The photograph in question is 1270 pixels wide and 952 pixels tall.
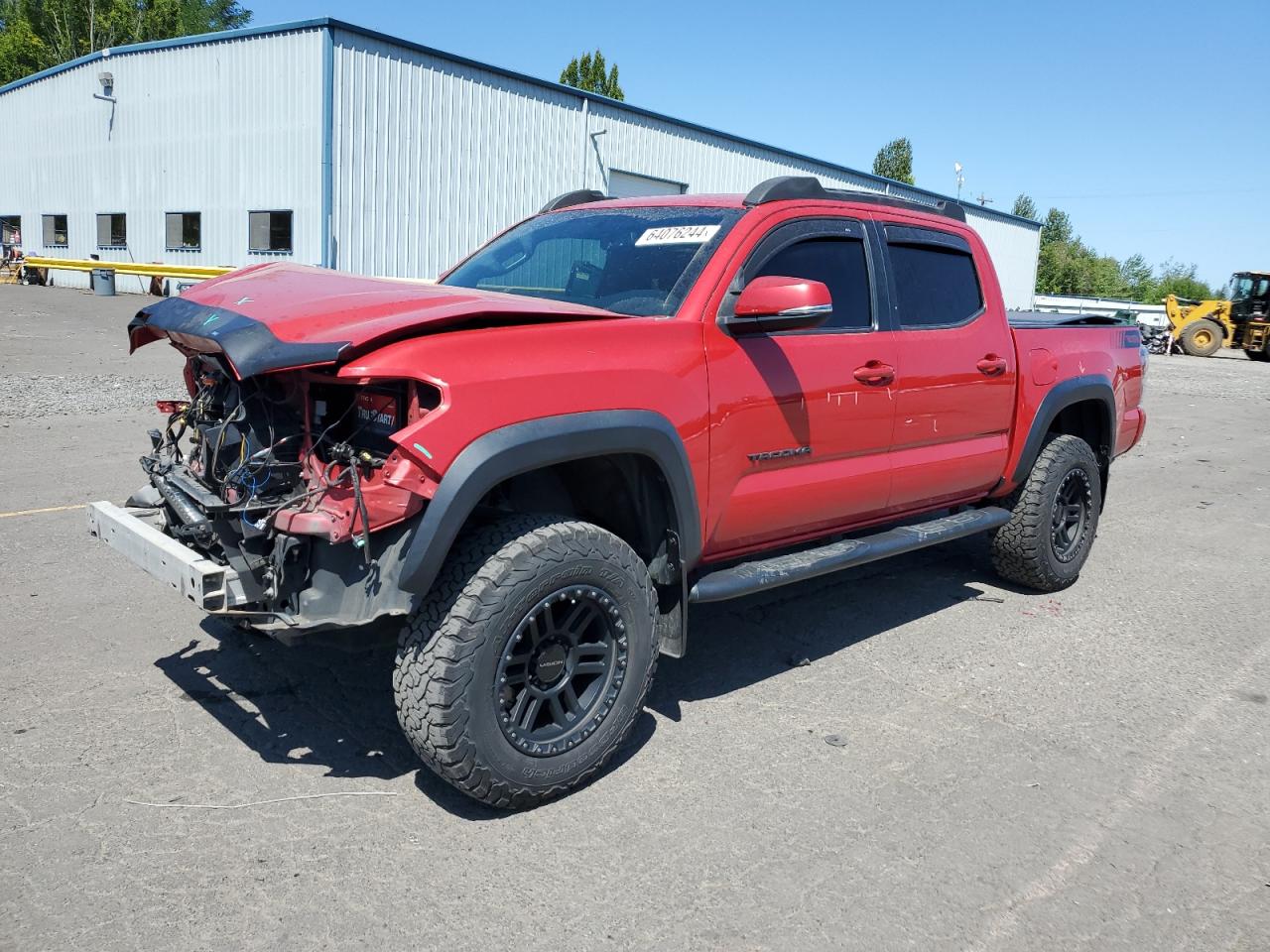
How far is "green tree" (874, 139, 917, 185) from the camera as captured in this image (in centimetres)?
9169

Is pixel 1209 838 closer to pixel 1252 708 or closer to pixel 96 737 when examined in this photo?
pixel 1252 708

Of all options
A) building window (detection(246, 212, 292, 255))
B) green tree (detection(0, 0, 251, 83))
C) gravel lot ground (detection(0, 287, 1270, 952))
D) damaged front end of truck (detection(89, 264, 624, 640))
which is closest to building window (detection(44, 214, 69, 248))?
building window (detection(246, 212, 292, 255))

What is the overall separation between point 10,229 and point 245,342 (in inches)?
1519

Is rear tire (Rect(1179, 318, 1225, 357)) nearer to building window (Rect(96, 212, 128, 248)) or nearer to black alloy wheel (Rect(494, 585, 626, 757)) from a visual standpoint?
building window (Rect(96, 212, 128, 248))

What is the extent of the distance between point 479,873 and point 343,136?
19.9 m

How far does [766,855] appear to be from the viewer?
304cm

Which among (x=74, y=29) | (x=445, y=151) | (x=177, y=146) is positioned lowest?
(x=445, y=151)

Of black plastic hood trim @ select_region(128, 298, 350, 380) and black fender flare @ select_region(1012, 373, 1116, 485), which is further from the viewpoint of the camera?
black fender flare @ select_region(1012, 373, 1116, 485)

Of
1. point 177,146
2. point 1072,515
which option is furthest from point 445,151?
point 1072,515

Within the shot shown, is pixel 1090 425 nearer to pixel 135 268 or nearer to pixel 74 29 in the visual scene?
pixel 135 268

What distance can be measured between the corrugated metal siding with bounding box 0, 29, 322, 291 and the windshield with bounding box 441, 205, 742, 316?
17148mm

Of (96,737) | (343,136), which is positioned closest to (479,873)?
(96,737)

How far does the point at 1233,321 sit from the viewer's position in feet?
110

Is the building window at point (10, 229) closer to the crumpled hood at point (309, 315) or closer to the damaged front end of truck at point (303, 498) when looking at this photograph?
the crumpled hood at point (309, 315)
